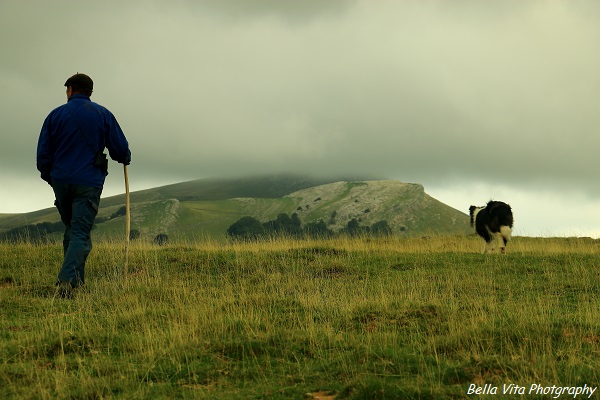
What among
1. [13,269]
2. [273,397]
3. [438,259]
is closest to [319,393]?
[273,397]

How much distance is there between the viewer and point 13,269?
12.9m

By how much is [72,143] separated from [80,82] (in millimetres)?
1096

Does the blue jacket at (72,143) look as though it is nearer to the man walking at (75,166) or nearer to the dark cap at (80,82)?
the man walking at (75,166)

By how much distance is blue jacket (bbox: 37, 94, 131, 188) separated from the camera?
33.2ft

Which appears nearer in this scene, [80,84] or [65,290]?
[65,290]

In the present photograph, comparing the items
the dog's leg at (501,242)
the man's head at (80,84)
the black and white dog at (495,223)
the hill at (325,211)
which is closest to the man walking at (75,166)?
the man's head at (80,84)

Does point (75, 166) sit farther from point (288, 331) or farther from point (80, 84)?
point (288, 331)

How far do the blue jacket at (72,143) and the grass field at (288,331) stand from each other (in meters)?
1.93

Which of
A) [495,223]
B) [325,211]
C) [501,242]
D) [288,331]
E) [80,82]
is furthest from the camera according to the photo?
[325,211]

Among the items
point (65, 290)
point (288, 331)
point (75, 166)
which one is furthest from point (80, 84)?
point (288, 331)

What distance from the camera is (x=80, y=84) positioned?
34.6 feet

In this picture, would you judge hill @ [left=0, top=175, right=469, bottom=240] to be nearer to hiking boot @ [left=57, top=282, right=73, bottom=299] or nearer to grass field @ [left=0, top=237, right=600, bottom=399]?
grass field @ [left=0, top=237, right=600, bottom=399]

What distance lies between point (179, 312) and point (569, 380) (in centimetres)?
517

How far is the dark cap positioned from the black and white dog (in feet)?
40.4
